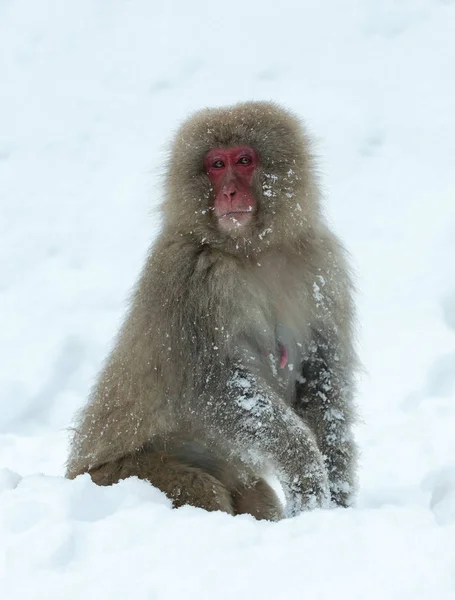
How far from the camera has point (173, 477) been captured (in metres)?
3.63

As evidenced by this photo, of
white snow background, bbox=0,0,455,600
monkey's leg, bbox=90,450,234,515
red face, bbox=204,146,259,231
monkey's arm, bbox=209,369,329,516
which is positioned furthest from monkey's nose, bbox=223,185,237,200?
monkey's leg, bbox=90,450,234,515

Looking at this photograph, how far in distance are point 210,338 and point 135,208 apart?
429cm

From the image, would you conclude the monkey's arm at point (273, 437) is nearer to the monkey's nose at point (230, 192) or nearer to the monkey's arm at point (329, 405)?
the monkey's arm at point (329, 405)

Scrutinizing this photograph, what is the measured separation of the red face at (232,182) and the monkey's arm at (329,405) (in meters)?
0.64

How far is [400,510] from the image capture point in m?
2.79

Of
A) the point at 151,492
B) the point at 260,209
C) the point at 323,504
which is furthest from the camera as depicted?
the point at 260,209

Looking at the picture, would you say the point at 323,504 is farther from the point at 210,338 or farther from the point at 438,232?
the point at 438,232

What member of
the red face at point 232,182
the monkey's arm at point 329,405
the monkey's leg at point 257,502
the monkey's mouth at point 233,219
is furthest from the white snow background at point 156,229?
the monkey's leg at point 257,502

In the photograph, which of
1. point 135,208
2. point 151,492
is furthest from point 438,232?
point 151,492

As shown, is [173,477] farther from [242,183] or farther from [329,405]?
[242,183]

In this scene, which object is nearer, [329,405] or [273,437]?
[273,437]

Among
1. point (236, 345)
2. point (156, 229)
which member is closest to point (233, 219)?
point (236, 345)

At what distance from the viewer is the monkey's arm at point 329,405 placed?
3924 millimetres

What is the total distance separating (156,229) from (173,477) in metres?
1.20
